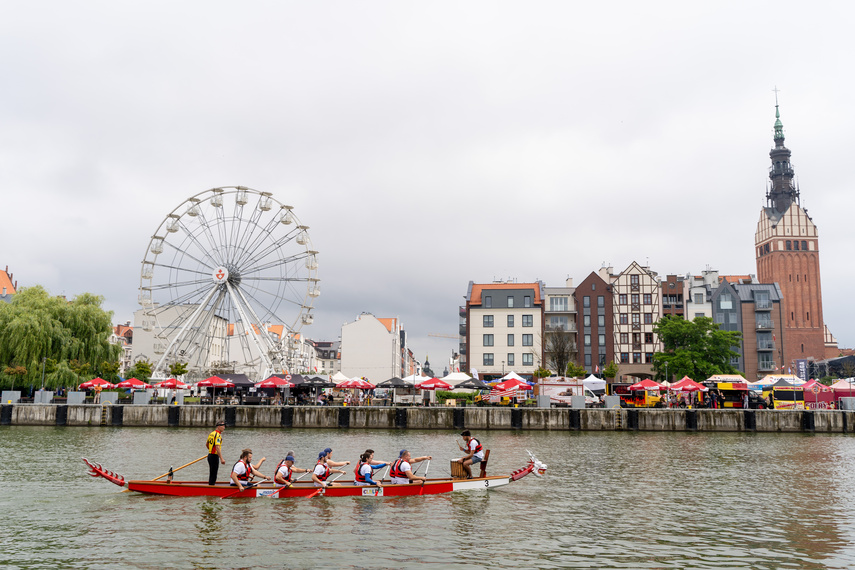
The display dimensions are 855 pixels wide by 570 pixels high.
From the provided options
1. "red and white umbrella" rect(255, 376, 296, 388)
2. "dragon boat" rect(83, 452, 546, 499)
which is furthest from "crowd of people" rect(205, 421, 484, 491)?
"red and white umbrella" rect(255, 376, 296, 388)

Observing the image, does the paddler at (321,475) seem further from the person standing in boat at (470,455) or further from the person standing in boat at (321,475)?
the person standing in boat at (470,455)

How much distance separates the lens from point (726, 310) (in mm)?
108812

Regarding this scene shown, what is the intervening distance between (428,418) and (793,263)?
129350 millimetres

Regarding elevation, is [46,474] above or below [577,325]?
below

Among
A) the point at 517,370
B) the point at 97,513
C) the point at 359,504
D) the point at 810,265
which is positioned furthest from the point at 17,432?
the point at 810,265

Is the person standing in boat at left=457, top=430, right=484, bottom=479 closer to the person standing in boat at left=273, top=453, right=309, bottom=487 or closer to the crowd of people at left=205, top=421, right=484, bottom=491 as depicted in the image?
the crowd of people at left=205, top=421, right=484, bottom=491

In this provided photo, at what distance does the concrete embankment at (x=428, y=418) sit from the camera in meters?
58.8

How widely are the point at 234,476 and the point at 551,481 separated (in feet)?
45.0

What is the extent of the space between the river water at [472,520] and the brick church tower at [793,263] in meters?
126

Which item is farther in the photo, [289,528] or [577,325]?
[577,325]

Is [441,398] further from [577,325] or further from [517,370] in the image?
[577,325]

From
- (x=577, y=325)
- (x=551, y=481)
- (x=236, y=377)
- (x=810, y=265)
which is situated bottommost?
(x=551, y=481)

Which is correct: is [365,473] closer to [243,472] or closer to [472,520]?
[243,472]

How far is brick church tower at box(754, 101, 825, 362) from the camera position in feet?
488
